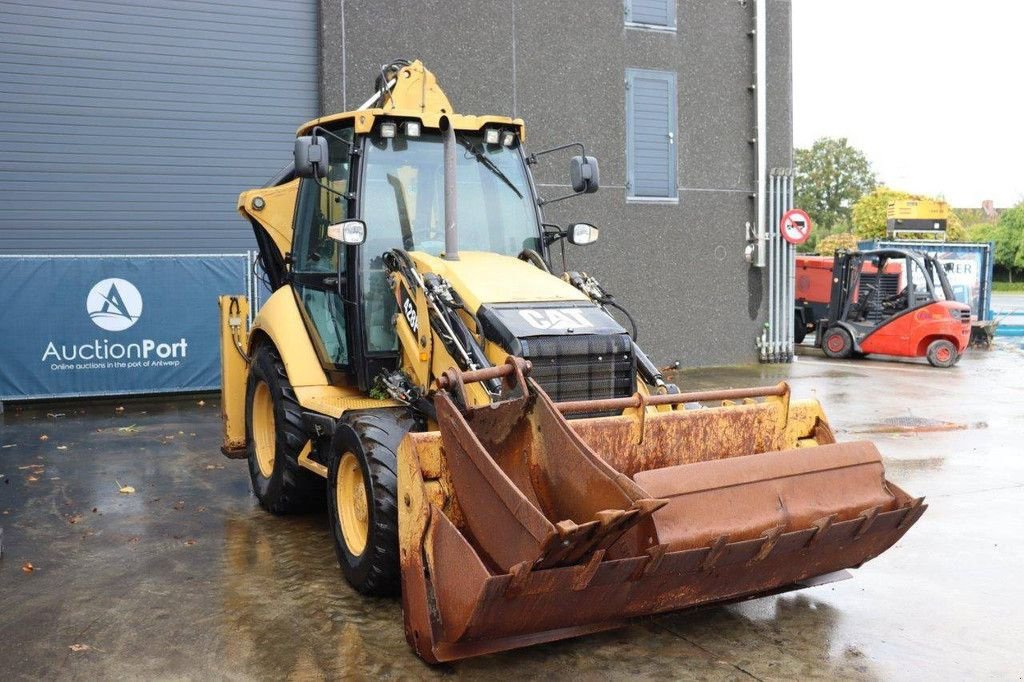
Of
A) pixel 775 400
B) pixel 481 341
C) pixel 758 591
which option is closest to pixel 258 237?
pixel 481 341

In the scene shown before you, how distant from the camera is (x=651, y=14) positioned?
17.2m

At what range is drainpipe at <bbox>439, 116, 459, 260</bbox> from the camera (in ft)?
21.4

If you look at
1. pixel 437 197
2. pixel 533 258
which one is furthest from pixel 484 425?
pixel 437 197

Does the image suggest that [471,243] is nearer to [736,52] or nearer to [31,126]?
[31,126]

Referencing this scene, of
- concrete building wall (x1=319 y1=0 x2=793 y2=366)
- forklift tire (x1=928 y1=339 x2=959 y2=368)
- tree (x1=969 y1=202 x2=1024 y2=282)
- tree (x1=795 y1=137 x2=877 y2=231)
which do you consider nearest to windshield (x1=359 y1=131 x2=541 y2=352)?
concrete building wall (x1=319 y1=0 x2=793 y2=366)

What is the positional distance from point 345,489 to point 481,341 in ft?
3.73

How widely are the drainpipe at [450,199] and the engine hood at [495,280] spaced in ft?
0.30

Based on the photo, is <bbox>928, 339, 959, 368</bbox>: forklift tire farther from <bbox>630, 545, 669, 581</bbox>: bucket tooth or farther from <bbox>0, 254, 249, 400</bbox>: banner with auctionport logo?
<bbox>630, 545, 669, 581</bbox>: bucket tooth

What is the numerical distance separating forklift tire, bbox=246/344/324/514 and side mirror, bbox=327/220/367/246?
4.62ft

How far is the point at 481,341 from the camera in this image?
19.6 ft

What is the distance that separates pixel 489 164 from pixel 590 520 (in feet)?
10.7

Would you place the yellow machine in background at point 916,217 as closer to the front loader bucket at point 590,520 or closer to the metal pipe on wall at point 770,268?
the metal pipe on wall at point 770,268

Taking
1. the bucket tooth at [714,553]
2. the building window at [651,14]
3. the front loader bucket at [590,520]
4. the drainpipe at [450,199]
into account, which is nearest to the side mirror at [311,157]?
the drainpipe at [450,199]

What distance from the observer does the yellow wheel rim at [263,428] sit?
26.3ft
